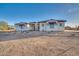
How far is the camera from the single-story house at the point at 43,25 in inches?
111

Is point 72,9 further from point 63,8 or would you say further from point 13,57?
point 13,57

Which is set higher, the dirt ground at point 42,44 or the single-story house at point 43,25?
the single-story house at point 43,25

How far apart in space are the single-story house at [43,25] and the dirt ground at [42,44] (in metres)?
0.06

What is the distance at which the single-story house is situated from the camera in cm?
281

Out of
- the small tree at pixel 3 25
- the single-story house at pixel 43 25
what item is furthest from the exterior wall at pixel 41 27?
the small tree at pixel 3 25

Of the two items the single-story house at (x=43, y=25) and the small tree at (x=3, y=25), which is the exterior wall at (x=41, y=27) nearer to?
the single-story house at (x=43, y=25)

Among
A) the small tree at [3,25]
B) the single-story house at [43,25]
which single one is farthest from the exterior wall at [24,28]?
the small tree at [3,25]

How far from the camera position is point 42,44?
282 centimetres

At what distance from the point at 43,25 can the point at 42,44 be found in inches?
10.2

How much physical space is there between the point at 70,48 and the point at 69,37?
15cm

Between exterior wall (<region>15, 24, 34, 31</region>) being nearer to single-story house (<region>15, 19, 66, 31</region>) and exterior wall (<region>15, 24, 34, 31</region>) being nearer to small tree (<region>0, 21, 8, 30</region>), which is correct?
single-story house (<region>15, 19, 66, 31</region>)

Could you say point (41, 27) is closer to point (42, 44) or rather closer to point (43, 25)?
point (43, 25)

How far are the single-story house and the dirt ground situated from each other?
58mm

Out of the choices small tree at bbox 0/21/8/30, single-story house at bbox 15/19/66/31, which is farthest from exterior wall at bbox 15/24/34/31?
small tree at bbox 0/21/8/30
